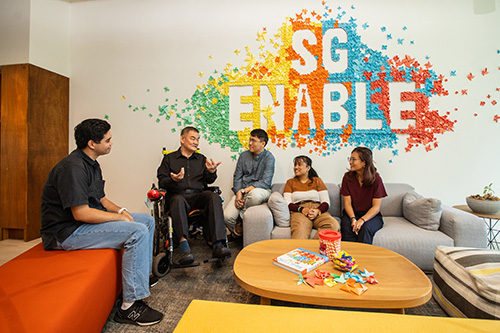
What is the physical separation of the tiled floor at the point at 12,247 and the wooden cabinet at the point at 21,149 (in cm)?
8

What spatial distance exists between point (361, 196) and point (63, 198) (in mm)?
2406

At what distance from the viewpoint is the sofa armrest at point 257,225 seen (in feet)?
7.48

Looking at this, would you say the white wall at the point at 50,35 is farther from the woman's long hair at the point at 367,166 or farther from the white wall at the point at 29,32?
the woman's long hair at the point at 367,166

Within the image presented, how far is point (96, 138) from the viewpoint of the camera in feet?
5.64

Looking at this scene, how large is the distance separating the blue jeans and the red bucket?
118 cm

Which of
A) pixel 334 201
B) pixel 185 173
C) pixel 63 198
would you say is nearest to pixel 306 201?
pixel 334 201

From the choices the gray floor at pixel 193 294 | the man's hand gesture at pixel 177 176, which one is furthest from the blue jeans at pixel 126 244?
the man's hand gesture at pixel 177 176

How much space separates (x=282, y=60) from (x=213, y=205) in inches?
78.4

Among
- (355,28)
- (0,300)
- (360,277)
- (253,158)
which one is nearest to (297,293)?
(360,277)

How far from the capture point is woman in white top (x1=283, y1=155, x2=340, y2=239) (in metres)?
2.30

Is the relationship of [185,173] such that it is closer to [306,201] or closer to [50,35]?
[306,201]

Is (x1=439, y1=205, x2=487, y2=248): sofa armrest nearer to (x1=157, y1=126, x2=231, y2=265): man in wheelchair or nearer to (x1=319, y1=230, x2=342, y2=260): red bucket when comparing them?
(x1=319, y1=230, x2=342, y2=260): red bucket

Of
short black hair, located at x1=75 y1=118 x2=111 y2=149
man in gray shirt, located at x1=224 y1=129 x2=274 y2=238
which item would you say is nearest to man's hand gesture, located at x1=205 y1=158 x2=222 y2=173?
man in gray shirt, located at x1=224 y1=129 x2=274 y2=238

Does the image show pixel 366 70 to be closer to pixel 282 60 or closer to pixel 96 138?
pixel 282 60
